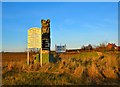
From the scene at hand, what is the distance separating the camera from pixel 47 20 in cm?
2084

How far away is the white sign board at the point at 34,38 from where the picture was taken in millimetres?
19078

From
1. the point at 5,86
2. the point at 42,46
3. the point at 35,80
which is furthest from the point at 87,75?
the point at 42,46

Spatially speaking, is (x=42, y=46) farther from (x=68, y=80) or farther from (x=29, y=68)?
(x=68, y=80)

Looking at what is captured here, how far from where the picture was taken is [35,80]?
1237cm

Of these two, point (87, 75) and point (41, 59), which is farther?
point (41, 59)

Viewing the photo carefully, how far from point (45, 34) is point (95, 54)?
5621 mm

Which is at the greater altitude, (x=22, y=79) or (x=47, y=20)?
(x=47, y=20)

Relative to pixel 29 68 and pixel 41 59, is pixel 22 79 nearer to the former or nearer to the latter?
pixel 29 68

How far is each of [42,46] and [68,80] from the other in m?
8.21

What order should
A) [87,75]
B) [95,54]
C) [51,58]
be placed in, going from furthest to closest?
[95,54] < [51,58] < [87,75]

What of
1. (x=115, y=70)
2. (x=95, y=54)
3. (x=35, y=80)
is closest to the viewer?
(x=35, y=80)

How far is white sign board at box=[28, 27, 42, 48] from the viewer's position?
62.6 feet

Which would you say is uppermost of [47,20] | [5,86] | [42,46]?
[47,20]

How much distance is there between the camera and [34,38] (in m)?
19.1
